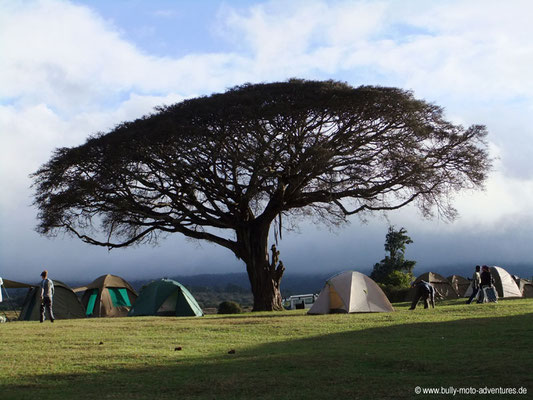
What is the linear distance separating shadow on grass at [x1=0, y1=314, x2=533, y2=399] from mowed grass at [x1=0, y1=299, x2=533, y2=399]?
17 mm

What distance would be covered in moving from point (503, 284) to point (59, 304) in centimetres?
2364

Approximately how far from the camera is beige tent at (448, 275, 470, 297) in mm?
41312

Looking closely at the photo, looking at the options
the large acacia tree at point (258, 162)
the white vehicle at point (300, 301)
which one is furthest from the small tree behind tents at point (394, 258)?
the large acacia tree at point (258, 162)

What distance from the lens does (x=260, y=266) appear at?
33875 millimetres

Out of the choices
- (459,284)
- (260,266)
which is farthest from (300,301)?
(260,266)

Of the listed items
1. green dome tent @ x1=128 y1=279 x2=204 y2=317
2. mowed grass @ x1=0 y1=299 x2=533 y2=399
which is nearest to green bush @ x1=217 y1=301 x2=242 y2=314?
green dome tent @ x1=128 y1=279 x2=204 y2=317

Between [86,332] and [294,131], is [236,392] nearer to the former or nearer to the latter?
[86,332]

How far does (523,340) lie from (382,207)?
1931 cm

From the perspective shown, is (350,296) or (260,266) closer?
(350,296)

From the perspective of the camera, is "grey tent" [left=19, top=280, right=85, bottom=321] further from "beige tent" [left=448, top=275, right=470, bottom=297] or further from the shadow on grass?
"beige tent" [left=448, top=275, right=470, bottom=297]

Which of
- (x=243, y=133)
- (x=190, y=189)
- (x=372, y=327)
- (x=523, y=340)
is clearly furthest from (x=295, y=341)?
(x=190, y=189)

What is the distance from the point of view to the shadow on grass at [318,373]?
9.73m

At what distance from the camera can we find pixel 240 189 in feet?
105

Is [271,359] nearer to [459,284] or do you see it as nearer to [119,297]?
[119,297]
